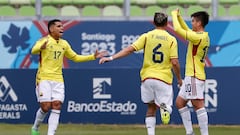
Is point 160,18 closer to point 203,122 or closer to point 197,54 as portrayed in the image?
point 197,54

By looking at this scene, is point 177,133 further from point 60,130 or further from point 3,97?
point 3,97

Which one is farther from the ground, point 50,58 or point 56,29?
point 56,29

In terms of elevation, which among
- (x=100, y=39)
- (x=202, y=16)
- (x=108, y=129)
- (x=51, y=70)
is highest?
(x=100, y=39)

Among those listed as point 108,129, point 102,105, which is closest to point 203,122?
point 108,129

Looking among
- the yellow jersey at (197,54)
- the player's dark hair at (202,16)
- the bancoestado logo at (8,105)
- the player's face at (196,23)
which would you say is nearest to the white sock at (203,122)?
the yellow jersey at (197,54)

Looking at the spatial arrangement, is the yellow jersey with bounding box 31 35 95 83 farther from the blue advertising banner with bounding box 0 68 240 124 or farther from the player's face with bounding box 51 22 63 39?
the blue advertising banner with bounding box 0 68 240 124

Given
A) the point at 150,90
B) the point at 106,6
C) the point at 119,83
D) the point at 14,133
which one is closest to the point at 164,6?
the point at 106,6

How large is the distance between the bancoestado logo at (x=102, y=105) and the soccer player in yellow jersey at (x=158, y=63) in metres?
5.28

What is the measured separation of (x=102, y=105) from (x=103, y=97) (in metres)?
0.18

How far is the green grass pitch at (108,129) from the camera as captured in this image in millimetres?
15961

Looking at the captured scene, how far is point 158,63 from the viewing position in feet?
41.8

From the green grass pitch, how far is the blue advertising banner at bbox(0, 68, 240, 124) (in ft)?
1.04

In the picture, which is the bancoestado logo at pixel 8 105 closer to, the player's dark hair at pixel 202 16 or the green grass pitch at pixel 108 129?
the green grass pitch at pixel 108 129

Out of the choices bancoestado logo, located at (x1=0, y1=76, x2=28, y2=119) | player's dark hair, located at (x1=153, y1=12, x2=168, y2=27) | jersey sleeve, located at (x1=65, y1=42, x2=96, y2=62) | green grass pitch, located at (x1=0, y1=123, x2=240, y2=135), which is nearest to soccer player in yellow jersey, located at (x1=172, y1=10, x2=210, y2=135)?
player's dark hair, located at (x1=153, y1=12, x2=168, y2=27)
